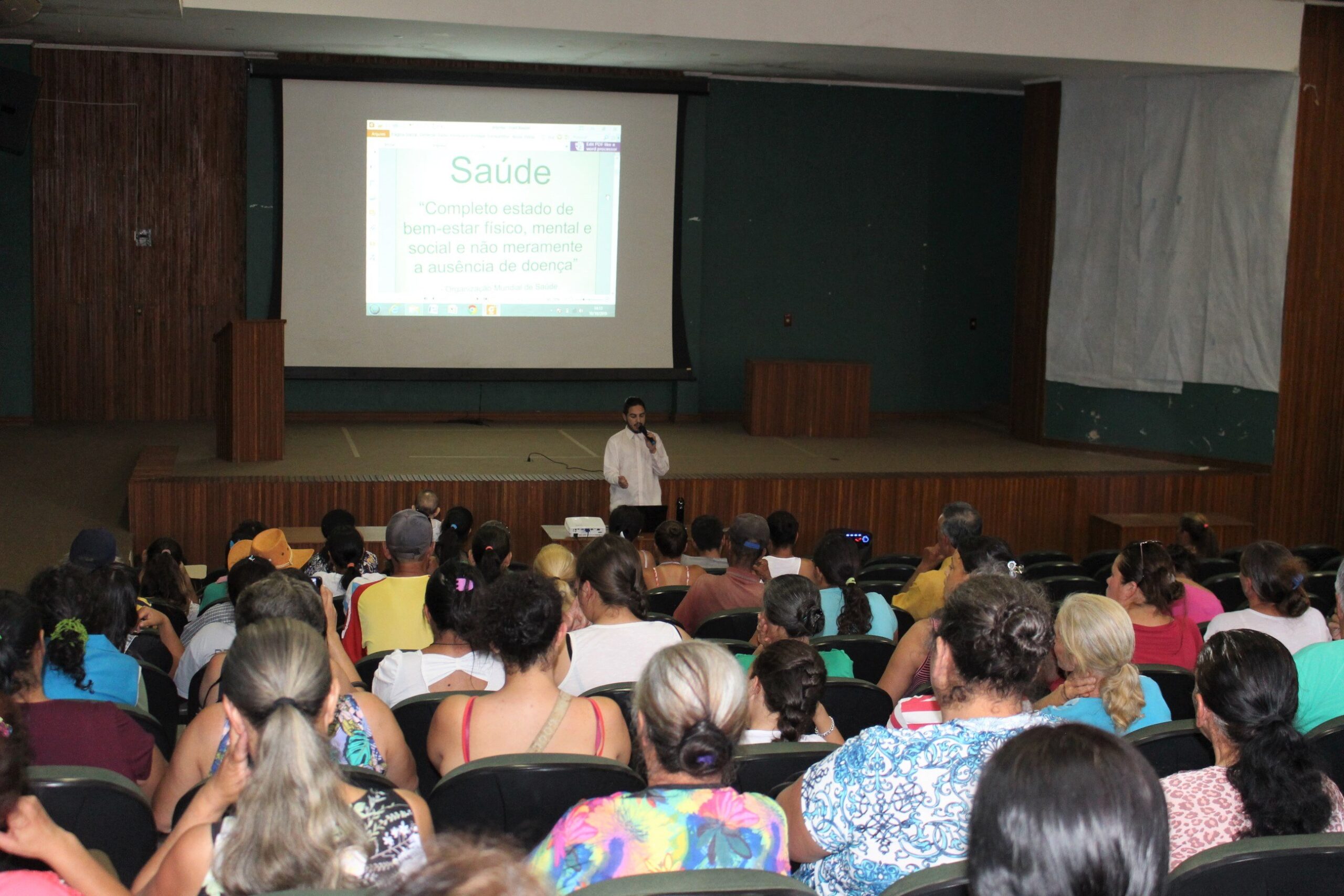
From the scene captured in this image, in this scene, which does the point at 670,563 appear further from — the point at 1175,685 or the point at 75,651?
the point at 75,651

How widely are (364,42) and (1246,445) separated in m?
7.08

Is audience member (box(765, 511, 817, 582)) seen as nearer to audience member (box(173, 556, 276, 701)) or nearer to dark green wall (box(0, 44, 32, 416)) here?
audience member (box(173, 556, 276, 701))

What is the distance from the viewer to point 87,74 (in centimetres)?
1001

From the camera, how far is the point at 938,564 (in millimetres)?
5211

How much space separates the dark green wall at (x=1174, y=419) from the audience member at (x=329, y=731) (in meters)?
8.02

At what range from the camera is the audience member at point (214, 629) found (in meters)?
3.59

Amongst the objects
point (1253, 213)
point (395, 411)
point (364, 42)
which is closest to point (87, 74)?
point (364, 42)

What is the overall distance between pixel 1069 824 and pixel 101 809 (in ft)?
5.33

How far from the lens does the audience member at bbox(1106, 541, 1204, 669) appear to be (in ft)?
12.6

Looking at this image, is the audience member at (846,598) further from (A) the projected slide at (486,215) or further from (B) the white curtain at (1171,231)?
(A) the projected slide at (486,215)

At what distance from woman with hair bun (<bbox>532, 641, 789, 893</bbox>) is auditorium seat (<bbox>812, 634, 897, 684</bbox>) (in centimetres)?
161

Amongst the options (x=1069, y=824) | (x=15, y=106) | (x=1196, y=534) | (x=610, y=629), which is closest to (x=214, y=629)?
(x=610, y=629)

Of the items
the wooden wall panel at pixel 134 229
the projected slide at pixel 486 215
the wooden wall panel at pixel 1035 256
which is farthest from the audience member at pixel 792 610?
the wooden wall panel at pixel 134 229

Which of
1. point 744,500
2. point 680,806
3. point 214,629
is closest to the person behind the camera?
point 680,806
